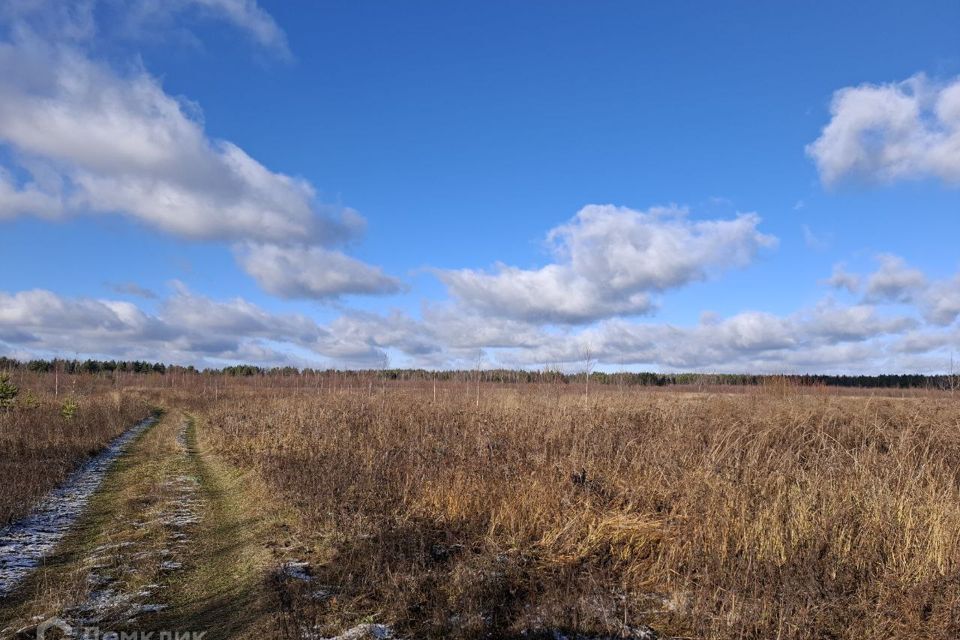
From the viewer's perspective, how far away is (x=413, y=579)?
4922 mm

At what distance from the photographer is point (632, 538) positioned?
5730 mm

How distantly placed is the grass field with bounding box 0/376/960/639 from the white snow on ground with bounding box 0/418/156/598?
892 mm

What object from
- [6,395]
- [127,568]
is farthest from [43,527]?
[6,395]

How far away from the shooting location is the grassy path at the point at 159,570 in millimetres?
4465

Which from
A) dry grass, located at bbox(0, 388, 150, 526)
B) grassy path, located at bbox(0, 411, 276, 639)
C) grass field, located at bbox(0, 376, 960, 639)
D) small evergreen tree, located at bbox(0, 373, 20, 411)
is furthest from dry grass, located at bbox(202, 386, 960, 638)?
small evergreen tree, located at bbox(0, 373, 20, 411)

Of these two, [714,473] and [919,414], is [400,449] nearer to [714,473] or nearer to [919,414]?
[714,473]

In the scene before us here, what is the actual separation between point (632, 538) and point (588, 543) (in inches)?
18.3

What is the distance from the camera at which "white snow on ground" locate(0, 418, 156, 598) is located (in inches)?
223

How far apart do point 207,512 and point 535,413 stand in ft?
Result: 21.0

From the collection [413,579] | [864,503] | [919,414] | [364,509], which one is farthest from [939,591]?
[919,414]

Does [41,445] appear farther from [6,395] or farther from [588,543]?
[588,543]

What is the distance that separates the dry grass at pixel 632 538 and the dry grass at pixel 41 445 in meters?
3.91

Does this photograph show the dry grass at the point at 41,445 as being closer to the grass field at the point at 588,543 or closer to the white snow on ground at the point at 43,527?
the white snow on ground at the point at 43,527

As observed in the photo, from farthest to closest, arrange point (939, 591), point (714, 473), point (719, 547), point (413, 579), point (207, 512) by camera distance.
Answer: point (207, 512) < point (714, 473) < point (719, 547) < point (413, 579) < point (939, 591)
